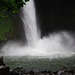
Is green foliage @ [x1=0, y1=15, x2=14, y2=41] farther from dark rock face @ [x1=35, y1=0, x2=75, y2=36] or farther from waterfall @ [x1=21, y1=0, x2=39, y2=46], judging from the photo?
dark rock face @ [x1=35, y1=0, x2=75, y2=36]

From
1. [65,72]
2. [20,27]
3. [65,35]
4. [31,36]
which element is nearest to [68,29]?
[65,35]

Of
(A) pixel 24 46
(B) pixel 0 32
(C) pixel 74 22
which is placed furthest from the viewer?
(C) pixel 74 22

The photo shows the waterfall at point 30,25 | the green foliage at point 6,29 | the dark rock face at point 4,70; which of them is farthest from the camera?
the waterfall at point 30,25

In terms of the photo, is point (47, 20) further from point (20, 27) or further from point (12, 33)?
point (12, 33)

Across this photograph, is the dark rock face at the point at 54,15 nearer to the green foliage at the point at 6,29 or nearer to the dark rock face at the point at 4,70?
the green foliage at the point at 6,29

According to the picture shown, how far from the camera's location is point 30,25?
23.8 m

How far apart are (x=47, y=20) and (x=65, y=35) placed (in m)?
4.85

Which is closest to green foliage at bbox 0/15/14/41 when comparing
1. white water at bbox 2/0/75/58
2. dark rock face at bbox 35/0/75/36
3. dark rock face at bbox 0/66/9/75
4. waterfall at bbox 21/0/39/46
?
white water at bbox 2/0/75/58

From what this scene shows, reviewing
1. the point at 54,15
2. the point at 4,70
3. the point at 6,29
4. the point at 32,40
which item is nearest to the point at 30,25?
the point at 32,40

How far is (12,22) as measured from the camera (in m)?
23.8

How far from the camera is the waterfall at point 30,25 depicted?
23334 millimetres

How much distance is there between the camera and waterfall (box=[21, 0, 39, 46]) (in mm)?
23334

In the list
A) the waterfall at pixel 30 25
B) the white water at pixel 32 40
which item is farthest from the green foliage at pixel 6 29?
the waterfall at pixel 30 25

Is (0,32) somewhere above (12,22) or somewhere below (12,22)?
below
